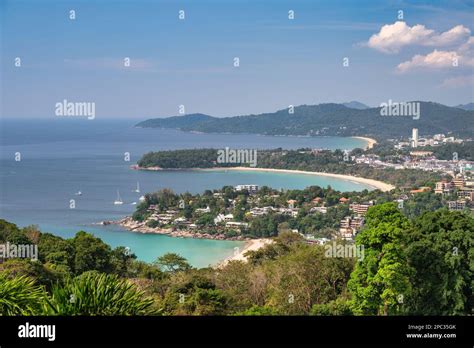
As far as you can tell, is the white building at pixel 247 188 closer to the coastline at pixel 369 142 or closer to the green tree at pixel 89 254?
the coastline at pixel 369 142

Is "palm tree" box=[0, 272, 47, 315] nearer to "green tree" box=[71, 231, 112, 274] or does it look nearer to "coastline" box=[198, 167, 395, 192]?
"green tree" box=[71, 231, 112, 274]

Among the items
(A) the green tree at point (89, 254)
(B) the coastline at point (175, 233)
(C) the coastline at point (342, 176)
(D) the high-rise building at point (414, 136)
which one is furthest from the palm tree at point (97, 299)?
(C) the coastline at point (342, 176)

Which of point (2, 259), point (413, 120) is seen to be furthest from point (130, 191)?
point (413, 120)

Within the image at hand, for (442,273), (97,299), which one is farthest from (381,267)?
(97,299)

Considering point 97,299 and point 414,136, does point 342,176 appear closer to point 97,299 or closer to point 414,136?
point 414,136

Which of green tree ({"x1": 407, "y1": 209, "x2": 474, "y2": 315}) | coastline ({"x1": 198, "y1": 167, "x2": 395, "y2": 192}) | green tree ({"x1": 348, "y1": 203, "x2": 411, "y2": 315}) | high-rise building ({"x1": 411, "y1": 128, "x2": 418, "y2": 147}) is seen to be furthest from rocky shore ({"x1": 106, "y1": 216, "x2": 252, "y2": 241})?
green tree ({"x1": 348, "y1": 203, "x2": 411, "y2": 315})

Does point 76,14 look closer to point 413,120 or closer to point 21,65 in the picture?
point 21,65

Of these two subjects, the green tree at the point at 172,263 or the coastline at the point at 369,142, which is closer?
the green tree at the point at 172,263
